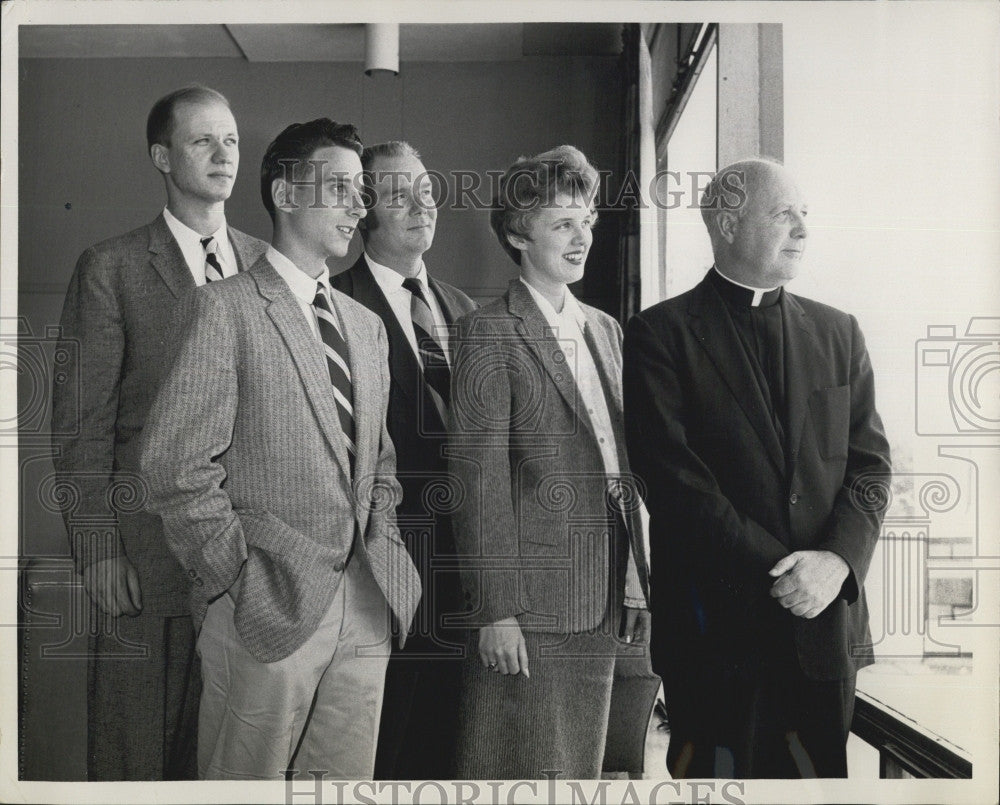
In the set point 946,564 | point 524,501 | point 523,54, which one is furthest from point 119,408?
point 946,564

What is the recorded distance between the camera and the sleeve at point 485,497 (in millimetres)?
2662

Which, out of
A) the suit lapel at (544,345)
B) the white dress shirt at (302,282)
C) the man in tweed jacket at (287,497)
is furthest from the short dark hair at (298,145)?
the suit lapel at (544,345)

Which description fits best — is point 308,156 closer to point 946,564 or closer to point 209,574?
point 209,574

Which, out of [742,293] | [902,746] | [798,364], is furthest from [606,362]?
[902,746]

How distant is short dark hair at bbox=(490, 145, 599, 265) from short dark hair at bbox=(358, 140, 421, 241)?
0.26 meters

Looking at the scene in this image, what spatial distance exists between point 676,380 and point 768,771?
1.06 metres

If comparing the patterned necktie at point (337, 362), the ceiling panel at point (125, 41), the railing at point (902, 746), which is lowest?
the railing at point (902, 746)

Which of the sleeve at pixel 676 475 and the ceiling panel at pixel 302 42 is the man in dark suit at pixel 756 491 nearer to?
the sleeve at pixel 676 475

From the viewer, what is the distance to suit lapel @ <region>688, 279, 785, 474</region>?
2.65 m

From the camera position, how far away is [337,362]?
2654mm

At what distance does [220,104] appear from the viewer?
2.73 meters

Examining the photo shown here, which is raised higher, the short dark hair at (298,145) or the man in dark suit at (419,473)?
the short dark hair at (298,145)

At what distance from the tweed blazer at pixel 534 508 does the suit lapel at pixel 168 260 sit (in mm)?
770

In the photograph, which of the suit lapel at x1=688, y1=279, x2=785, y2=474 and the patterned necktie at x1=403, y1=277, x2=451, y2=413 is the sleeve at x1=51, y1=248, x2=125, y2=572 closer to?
the patterned necktie at x1=403, y1=277, x2=451, y2=413
